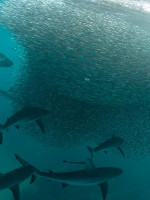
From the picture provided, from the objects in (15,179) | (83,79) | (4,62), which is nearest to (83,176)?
(15,179)

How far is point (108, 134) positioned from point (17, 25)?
25558 mm

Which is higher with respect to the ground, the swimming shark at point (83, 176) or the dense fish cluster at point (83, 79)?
the dense fish cluster at point (83, 79)

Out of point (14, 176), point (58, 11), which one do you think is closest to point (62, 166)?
point (14, 176)

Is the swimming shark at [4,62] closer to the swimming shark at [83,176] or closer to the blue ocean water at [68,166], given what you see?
the blue ocean water at [68,166]

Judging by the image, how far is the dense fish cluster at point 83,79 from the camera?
17188 millimetres

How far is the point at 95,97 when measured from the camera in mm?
20094

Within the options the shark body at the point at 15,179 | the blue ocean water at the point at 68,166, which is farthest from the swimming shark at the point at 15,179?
the blue ocean water at the point at 68,166

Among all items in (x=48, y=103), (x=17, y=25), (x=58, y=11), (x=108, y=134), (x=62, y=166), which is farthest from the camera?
(x=58, y=11)

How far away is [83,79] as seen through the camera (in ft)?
73.0

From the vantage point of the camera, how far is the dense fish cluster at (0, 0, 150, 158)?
1719 cm

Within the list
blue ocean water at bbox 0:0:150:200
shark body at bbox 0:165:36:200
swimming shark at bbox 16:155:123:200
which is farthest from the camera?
blue ocean water at bbox 0:0:150:200

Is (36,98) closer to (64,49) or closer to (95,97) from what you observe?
(95,97)

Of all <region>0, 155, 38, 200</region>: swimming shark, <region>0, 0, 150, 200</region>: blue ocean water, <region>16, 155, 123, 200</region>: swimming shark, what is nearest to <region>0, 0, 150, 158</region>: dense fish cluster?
<region>0, 0, 150, 200</region>: blue ocean water

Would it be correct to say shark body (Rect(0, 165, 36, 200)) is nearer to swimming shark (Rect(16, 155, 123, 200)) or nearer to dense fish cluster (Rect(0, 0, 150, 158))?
swimming shark (Rect(16, 155, 123, 200))
